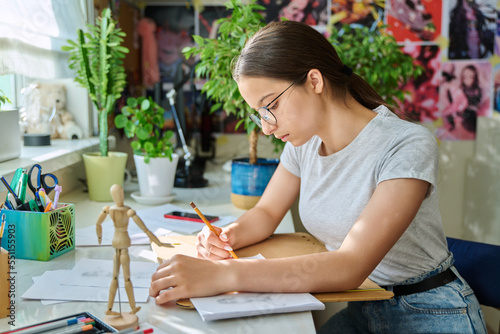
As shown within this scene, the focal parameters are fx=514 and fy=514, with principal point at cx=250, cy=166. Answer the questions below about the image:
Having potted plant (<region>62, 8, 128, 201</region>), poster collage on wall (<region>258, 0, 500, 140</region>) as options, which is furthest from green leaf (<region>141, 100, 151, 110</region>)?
poster collage on wall (<region>258, 0, 500, 140</region>)

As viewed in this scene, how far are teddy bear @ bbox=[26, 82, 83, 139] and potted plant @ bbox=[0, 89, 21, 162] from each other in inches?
15.9

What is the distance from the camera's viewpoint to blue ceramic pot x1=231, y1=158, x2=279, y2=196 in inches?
67.2

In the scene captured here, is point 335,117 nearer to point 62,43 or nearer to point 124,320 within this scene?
point 124,320

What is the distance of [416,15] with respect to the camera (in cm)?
260

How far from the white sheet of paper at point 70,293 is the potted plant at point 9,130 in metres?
0.66

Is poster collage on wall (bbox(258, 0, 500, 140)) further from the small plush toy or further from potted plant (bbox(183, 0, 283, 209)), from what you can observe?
the small plush toy

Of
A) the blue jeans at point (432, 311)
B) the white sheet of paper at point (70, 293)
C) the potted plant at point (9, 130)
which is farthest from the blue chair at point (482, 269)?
the potted plant at point (9, 130)

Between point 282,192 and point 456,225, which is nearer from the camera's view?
point 282,192

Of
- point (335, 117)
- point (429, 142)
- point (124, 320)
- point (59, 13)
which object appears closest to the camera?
point (124, 320)

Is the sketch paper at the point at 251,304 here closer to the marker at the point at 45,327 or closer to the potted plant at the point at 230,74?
the marker at the point at 45,327

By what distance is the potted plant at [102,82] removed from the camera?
1.75 m

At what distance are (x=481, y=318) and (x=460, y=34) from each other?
188 centimetres

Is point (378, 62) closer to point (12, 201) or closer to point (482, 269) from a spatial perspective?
point (482, 269)

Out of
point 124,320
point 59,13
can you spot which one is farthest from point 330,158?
point 59,13
